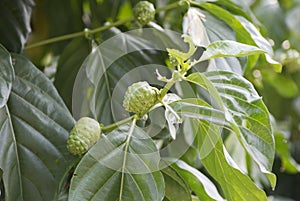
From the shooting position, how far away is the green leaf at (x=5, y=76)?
0.54 meters

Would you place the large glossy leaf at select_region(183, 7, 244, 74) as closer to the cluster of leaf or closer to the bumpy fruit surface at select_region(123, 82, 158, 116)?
the cluster of leaf

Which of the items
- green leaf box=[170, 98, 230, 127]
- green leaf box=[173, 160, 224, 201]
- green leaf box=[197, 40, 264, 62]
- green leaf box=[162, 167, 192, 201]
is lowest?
green leaf box=[173, 160, 224, 201]

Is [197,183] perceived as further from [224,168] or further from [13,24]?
[13,24]

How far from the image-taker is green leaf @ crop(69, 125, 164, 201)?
51 centimetres

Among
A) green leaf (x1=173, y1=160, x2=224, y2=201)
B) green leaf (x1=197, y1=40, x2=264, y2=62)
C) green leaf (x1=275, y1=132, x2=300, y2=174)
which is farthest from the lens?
green leaf (x1=275, y1=132, x2=300, y2=174)

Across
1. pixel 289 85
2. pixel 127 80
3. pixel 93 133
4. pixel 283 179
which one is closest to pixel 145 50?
pixel 127 80

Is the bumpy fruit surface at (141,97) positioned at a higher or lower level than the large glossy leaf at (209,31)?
higher

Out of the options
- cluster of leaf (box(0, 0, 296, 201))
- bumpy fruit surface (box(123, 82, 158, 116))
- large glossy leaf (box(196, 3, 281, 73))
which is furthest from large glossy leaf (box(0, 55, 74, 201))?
large glossy leaf (box(196, 3, 281, 73))

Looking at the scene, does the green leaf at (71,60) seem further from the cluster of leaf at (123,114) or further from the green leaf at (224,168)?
the green leaf at (224,168)

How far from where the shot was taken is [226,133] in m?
0.72

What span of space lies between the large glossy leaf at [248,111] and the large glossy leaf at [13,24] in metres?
0.25

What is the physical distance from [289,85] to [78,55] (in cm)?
73

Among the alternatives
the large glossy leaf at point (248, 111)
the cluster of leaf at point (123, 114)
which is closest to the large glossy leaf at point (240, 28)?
the cluster of leaf at point (123, 114)

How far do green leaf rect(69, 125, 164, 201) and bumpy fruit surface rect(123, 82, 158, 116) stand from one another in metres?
0.04
